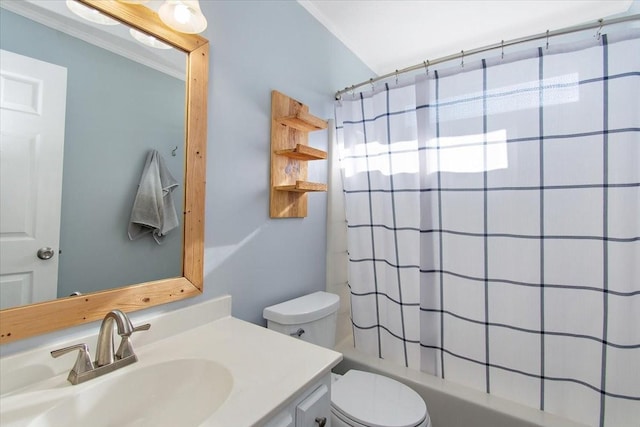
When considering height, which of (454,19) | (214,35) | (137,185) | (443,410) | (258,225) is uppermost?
(454,19)

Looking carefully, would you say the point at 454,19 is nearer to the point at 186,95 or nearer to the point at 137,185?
the point at 186,95

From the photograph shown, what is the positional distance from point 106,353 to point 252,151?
895 mm

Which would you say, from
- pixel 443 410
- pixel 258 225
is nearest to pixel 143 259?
pixel 258 225

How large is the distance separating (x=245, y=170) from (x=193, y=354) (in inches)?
29.5

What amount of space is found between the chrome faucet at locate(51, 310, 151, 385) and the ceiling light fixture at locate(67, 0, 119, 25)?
839mm

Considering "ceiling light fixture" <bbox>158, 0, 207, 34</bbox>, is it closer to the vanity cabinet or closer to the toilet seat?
the vanity cabinet

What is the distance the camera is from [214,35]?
1139mm

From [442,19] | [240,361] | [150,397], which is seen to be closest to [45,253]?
[150,397]

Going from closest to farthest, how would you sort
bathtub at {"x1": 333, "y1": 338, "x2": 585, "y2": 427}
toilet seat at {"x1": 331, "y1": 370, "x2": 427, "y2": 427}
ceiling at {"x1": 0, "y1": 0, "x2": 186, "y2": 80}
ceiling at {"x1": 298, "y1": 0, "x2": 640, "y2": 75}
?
ceiling at {"x1": 0, "y1": 0, "x2": 186, "y2": 80}
toilet seat at {"x1": 331, "y1": 370, "x2": 427, "y2": 427}
bathtub at {"x1": 333, "y1": 338, "x2": 585, "y2": 427}
ceiling at {"x1": 298, "y1": 0, "x2": 640, "y2": 75}

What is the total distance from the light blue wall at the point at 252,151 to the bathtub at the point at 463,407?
719 millimetres

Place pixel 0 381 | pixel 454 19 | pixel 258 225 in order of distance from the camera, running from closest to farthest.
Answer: pixel 0 381
pixel 258 225
pixel 454 19

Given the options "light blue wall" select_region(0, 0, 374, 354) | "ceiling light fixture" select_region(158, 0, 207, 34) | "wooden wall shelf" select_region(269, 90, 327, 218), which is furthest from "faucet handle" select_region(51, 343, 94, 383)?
"ceiling light fixture" select_region(158, 0, 207, 34)

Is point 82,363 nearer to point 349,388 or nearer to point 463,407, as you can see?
point 349,388

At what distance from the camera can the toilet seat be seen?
1093 mm
